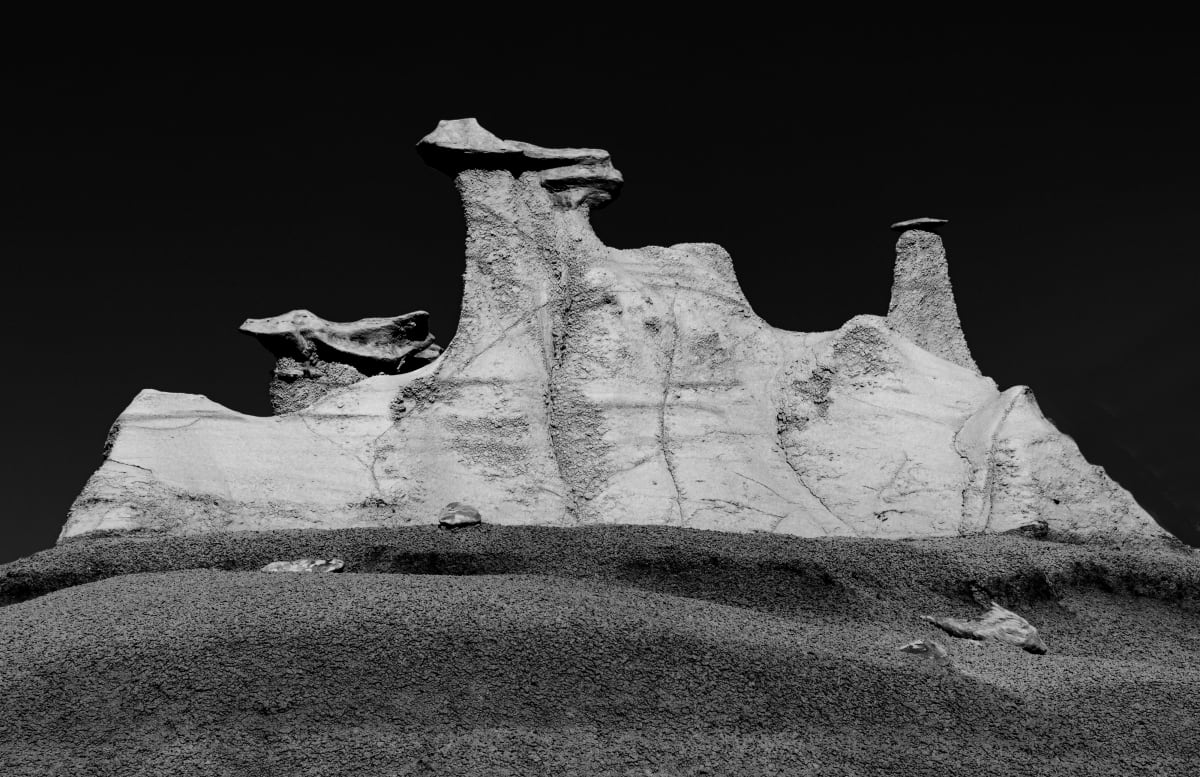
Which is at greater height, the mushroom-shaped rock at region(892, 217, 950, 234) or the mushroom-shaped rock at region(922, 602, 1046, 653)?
the mushroom-shaped rock at region(892, 217, 950, 234)

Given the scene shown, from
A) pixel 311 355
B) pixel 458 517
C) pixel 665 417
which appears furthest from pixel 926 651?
pixel 311 355

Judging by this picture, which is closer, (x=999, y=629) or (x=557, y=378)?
(x=999, y=629)

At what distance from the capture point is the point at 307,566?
11.3m

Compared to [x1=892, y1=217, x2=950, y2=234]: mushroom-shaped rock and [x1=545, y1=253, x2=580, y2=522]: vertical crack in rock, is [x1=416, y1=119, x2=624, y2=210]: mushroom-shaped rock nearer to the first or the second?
[x1=545, y1=253, x2=580, y2=522]: vertical crack in rock

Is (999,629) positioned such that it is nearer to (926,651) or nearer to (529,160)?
(926,651)

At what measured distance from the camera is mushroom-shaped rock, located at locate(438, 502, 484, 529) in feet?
40.5

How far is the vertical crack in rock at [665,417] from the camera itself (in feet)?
46.2

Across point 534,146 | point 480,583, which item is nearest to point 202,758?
point 480,583

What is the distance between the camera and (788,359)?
15773 mm

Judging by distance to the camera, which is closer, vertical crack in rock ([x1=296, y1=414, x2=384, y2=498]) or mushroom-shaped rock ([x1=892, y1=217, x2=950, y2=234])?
vertical crack in rock ([x1=296, y1=414, x2=384, y2=498])

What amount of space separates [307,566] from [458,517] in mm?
1574

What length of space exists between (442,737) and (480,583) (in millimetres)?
1982

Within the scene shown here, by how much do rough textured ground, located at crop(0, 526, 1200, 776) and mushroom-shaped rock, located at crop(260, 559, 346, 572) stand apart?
1.62 ft

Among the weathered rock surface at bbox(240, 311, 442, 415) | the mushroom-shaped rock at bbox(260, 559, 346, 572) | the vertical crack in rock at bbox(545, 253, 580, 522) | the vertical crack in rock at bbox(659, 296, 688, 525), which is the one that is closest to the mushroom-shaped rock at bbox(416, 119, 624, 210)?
the vertical crack in rock at bbox(545, 253, 580, 522)
